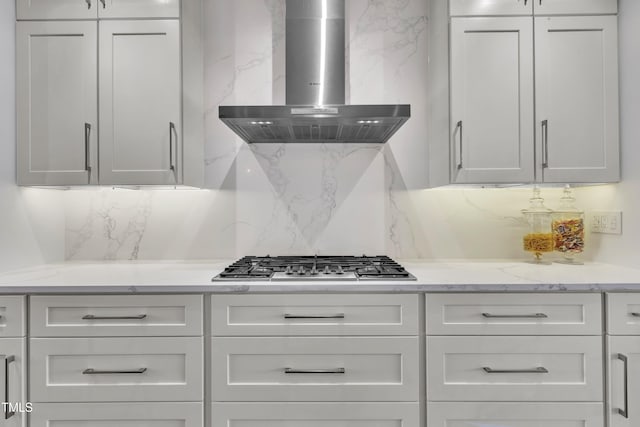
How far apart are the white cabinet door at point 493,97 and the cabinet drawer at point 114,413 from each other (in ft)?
5.24

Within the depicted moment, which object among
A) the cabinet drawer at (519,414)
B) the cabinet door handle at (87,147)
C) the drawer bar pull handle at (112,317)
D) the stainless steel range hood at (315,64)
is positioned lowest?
the cabinet drawer at (519,414)

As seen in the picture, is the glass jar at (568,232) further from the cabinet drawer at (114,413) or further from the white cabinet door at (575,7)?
the cabinet drawer at (114,413)

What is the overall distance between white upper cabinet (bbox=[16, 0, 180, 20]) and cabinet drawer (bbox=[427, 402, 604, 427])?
216cm

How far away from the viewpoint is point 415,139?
7.52 feet

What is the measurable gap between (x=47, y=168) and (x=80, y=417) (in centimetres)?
113

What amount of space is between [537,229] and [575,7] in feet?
3.60

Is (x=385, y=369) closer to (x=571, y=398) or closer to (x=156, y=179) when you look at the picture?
(x=571, y=398)

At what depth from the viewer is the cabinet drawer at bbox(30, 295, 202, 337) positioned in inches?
63.1

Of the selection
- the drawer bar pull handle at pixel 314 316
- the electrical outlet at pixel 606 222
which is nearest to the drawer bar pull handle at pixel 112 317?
the drawer bar pull handle at pixel 314 316

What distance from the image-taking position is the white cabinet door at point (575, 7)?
1.91 meters

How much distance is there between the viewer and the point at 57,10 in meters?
1.92

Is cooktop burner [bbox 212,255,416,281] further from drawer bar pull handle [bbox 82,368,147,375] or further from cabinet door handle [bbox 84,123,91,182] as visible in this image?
cabinet door handle [bbox 84,123,91,182]

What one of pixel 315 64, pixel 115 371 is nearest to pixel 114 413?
pixel 115 371

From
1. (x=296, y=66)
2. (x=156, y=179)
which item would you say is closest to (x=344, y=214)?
(x=296, y=66)
